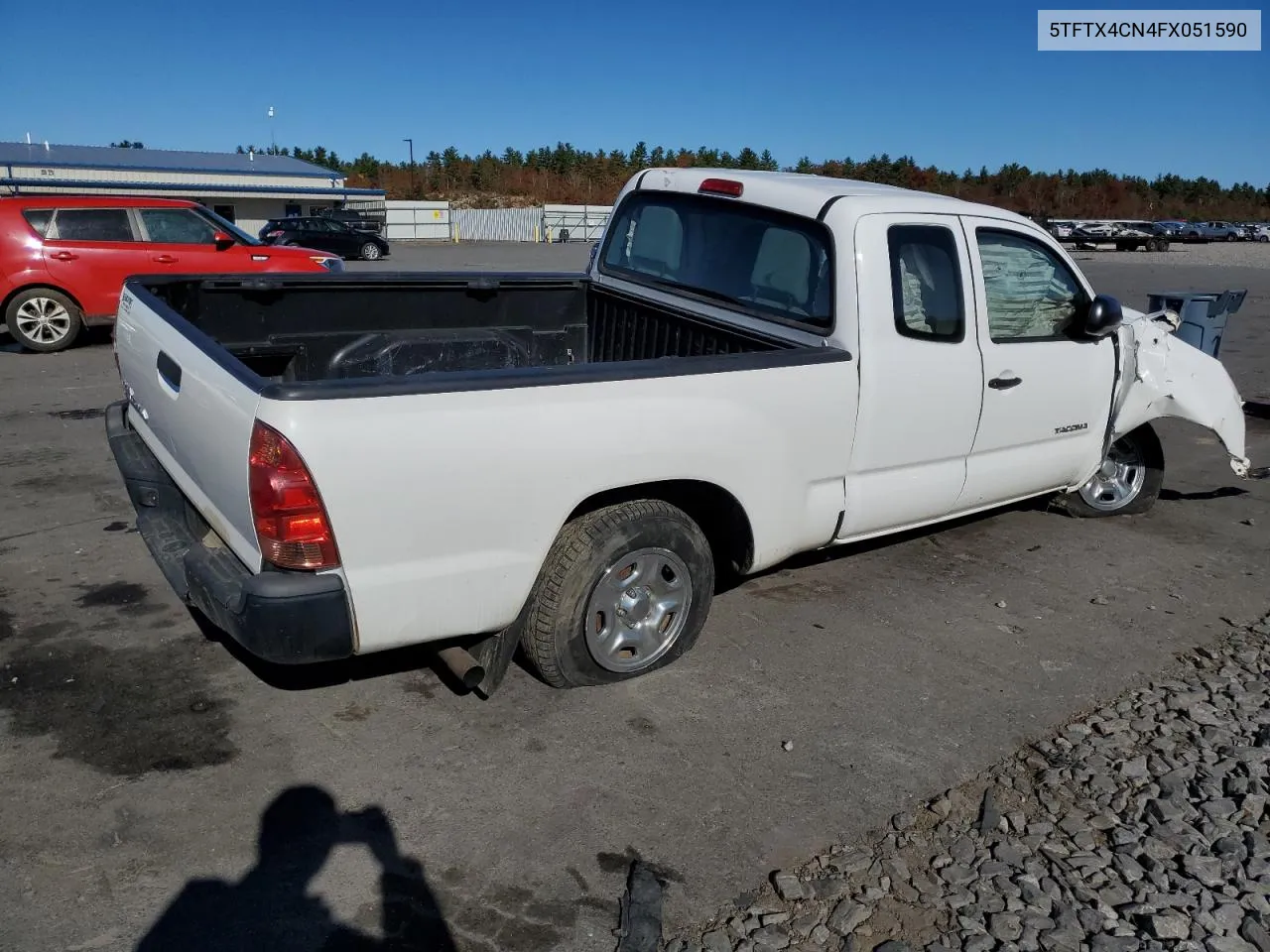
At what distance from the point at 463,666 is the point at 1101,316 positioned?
3.54 meters

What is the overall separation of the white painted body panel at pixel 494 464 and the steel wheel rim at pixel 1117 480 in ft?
10.5

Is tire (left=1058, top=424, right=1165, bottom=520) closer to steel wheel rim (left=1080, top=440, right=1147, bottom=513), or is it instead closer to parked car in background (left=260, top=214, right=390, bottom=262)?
steel wheel rim (left=1080, top=440, right=1147, bottom=513)

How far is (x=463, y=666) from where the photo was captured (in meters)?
3.46

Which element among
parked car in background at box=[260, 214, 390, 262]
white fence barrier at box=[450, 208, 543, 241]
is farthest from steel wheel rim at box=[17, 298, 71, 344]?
white fence barrier at box=[450, 208, 543, 241]

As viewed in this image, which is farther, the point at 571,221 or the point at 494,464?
the point at 571,221

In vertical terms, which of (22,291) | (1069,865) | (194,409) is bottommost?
(1069,865)

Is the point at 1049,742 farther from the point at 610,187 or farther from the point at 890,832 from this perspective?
the point at 610,187

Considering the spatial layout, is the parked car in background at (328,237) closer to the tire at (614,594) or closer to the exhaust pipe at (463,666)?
the tire at (614,594)

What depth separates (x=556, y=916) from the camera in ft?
9.06

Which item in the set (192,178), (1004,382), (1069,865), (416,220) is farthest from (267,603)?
(416,220)

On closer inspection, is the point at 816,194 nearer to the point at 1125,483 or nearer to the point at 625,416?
the point at 625,416

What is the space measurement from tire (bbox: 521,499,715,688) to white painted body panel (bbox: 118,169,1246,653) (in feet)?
0.64

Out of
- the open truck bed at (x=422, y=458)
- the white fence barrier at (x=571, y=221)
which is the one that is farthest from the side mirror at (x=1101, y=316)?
the white fence barrier at (x=571, y=221)

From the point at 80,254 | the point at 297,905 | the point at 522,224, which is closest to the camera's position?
the point at 297,905
